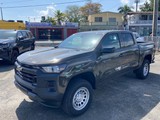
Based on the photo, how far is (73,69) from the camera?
144 inches

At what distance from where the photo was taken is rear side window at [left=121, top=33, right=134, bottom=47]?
5475 mm

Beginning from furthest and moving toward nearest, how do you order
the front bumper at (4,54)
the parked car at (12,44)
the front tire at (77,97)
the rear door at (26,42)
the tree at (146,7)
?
1. the tree at (146,7)
2. the rear door at (26,42)
3. the parked car at (12,44)
4. the front bumper at (4,54)
5. the front tire at (77,97)

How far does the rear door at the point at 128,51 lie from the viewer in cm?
535

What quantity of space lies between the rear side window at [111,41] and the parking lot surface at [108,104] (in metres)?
0.90

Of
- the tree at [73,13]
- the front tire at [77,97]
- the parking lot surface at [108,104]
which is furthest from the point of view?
the tree at [73,13]

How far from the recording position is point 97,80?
4387mm

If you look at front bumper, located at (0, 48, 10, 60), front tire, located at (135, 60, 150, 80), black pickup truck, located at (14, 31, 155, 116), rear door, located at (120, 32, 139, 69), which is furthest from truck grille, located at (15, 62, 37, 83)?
front bumper, located at (0, 48, 10, 60)

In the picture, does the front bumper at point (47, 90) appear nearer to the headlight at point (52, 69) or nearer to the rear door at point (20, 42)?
the headlight at point (52, 69)

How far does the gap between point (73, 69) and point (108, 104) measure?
4.85 feet

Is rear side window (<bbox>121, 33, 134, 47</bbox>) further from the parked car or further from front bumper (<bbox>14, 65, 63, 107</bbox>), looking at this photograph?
the parked car

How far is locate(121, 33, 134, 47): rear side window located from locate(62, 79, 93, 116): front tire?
80.7 inches

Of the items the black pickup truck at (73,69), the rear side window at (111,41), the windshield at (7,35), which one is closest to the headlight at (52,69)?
the black pickup truck at (73,69)

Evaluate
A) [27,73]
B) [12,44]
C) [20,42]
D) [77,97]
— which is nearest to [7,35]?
[20,42]

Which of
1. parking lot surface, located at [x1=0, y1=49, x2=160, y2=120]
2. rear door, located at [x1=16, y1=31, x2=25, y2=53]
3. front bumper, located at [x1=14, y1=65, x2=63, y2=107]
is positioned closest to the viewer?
front bumper, located at [x1=14, y1=65, x2=63, y2=107]
